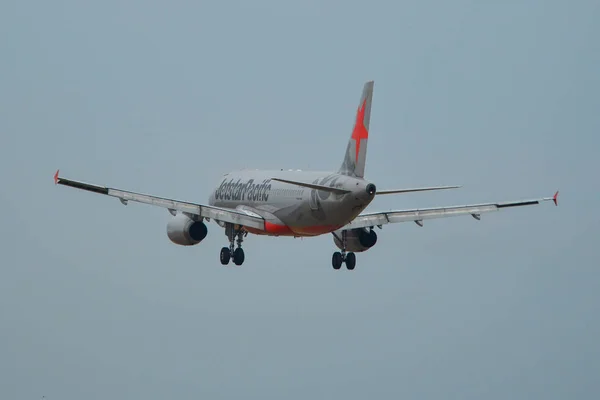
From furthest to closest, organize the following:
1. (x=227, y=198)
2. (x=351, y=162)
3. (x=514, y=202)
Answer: (x=227, y=198), (x=514, y=202), (x=351, y=162)

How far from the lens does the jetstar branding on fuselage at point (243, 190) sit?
8938 centimetres

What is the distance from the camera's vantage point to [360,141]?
80.6 m

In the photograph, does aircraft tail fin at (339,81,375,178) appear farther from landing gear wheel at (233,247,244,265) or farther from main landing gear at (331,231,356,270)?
landing gear wheel at (233,247,244,265)

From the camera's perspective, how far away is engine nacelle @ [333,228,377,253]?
88.1 metres

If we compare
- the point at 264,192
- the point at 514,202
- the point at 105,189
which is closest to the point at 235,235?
the point at 264,192

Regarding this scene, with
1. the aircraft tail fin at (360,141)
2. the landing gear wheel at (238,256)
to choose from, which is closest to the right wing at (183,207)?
the landing gear wheel at (238,256)

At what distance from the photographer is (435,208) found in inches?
3413

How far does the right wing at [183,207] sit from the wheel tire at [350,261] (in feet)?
17.4

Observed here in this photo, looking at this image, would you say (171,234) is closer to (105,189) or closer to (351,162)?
(105,189)

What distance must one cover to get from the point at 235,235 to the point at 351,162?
10.8m

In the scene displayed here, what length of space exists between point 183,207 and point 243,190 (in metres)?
7.47

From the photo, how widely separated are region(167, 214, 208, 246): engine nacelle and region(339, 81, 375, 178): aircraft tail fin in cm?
1078

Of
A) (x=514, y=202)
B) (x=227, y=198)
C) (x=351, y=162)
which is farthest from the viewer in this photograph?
(x=227, y=198)

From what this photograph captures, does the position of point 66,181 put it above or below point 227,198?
below
